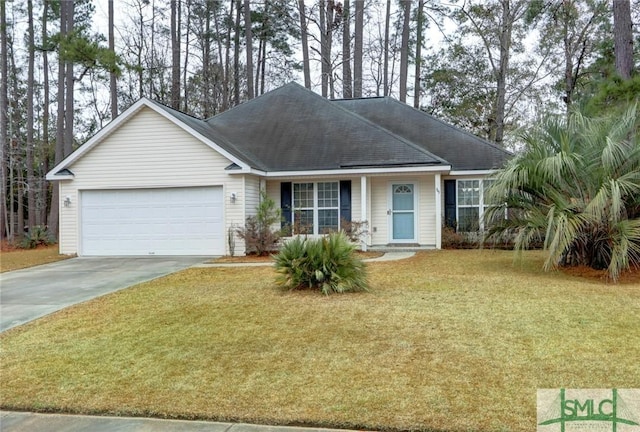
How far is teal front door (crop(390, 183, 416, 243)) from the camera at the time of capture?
1464 cm

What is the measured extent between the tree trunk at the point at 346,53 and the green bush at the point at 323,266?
18446 mm

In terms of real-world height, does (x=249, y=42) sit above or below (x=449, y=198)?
above

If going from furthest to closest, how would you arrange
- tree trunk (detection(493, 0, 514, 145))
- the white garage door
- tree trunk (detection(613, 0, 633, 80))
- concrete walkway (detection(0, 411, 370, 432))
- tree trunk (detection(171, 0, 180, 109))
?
1. tree trunk (detection(171, 0, 180, 109))
2. tree trunk (detection(493, 0, 514, 145))
3. the white garage door
4. tree trunk (detection(613, 0, 633, 80))
5. concrete walkway (detection(0, 411, 370, 432))

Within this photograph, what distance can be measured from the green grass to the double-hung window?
7039 mm

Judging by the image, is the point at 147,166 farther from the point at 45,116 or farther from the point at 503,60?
the point at 503,60

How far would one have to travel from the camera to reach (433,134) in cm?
1656

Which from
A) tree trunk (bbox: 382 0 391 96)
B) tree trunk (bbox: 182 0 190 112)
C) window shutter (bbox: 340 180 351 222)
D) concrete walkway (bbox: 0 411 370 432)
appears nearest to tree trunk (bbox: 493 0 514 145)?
tree trunk (bbox: 382 0 391 96)

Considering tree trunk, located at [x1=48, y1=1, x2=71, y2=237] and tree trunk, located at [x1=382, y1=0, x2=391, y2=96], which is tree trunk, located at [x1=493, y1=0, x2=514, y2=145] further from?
tree trunk, located at [x1=48, y1=1, x2=71, y2=237]

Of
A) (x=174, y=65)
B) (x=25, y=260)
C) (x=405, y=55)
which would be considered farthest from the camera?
(x=174, y=65)

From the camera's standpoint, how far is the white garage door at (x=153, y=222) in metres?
13.7

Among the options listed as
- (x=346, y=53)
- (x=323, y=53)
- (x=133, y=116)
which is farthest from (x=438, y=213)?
(x=323, y=53)

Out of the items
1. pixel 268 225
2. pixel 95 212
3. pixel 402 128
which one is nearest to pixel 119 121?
pixel 95 212

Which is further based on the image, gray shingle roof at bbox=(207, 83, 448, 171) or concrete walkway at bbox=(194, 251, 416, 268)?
gray shingle roof at bbox=(207, 83, 448, 171)

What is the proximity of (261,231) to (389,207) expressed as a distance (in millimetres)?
4181
